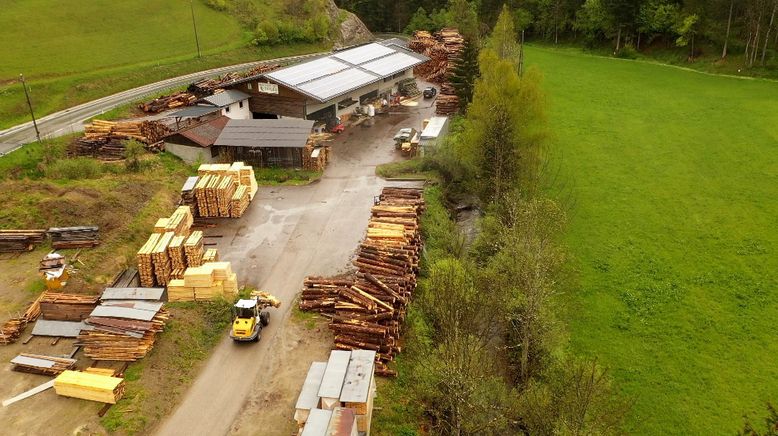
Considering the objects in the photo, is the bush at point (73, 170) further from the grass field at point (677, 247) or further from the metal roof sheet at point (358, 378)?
the grass field at point (677, 247)

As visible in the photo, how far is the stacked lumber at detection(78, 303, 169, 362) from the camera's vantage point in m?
24.5

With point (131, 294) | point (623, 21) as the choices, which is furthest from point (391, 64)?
point (131, 294)

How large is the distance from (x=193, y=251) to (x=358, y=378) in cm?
1404

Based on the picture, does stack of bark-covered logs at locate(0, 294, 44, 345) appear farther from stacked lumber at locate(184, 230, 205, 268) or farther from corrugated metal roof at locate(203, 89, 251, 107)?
corrugated metal roof at locate(203, 89, 251, 107)

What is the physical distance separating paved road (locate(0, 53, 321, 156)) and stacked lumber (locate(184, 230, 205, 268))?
2457 centimetres

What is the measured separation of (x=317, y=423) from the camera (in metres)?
19.1

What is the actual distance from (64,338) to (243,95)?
3507cm

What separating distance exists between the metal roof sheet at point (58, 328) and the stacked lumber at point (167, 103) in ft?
116

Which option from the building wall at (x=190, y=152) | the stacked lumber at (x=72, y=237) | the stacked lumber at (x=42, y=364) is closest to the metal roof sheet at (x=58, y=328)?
the stacked lumber at (x=42, y=364)

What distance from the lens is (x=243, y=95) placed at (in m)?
56.4

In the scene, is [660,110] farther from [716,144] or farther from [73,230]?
[73,230]

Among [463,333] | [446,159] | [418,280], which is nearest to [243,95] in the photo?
[446,159]

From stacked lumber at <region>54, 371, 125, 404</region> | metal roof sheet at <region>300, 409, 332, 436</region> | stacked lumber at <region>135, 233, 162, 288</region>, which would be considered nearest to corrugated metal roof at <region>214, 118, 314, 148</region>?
stacked lumber at <region>135, 233, 162, 288</region>

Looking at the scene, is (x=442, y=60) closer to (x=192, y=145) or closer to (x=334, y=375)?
(x=192, y=145)
